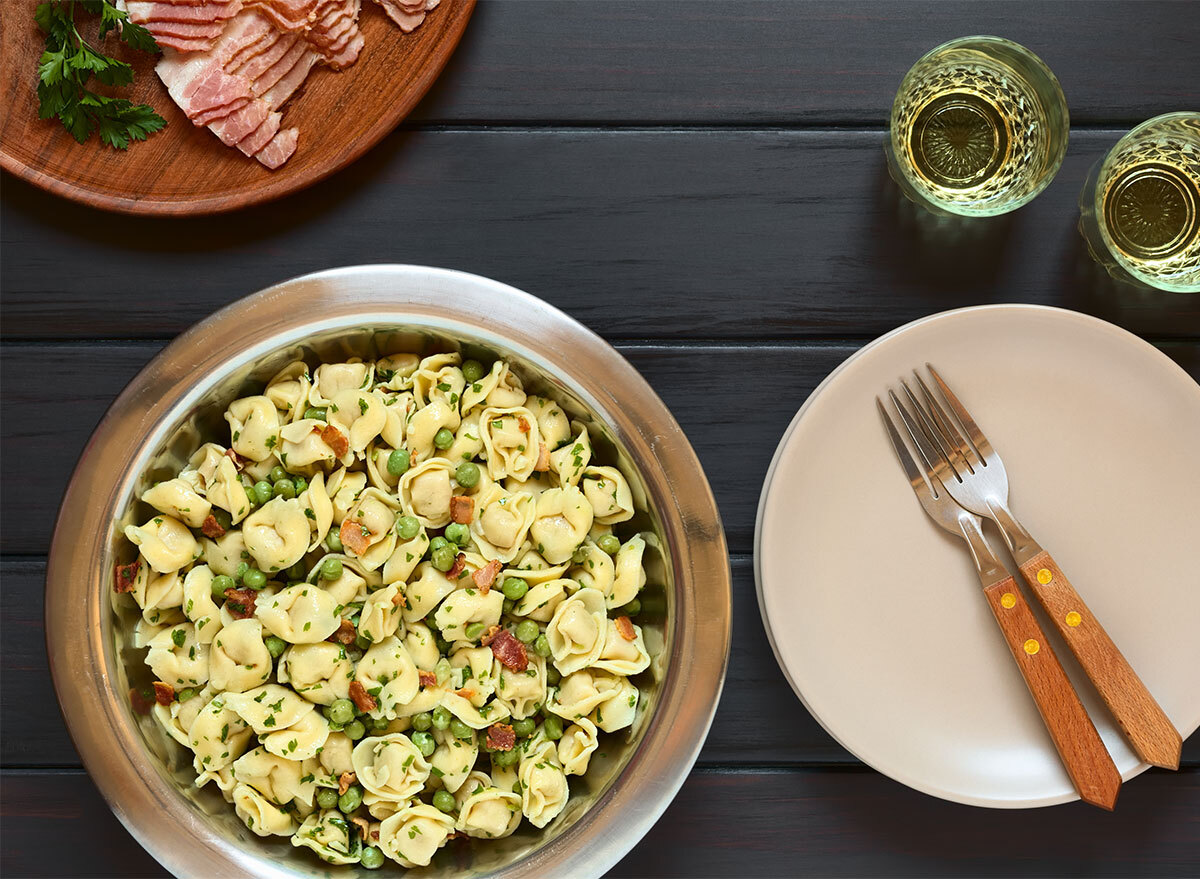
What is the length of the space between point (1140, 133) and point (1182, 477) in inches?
30.2

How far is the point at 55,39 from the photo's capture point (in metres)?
1.92

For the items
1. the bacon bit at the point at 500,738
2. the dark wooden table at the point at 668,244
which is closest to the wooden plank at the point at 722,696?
the dark wooden table at the point at 668,244

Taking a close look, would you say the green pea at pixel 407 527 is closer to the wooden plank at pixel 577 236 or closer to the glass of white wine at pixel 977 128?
the wooden plank at pixel 577 236

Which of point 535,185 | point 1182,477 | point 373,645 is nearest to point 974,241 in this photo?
point 1182,477

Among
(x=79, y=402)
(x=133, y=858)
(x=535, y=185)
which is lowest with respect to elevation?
(x=133, y=858)

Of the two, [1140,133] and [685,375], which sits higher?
[1140,133]

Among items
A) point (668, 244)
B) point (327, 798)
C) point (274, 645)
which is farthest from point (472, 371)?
point (327, 798)

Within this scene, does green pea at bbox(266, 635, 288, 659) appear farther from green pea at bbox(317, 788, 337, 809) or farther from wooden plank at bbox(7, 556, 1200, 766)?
wooden plank at bbox(7, 556, 1200, 766)

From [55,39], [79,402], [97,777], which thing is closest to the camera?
[97,777]

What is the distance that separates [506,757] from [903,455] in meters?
1.04

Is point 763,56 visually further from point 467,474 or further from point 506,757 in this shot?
point 506,757

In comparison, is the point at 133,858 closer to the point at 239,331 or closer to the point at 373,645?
the point at 373,645

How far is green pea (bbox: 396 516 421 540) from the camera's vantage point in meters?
1.73

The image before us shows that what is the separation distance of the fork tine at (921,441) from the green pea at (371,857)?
137 cm
